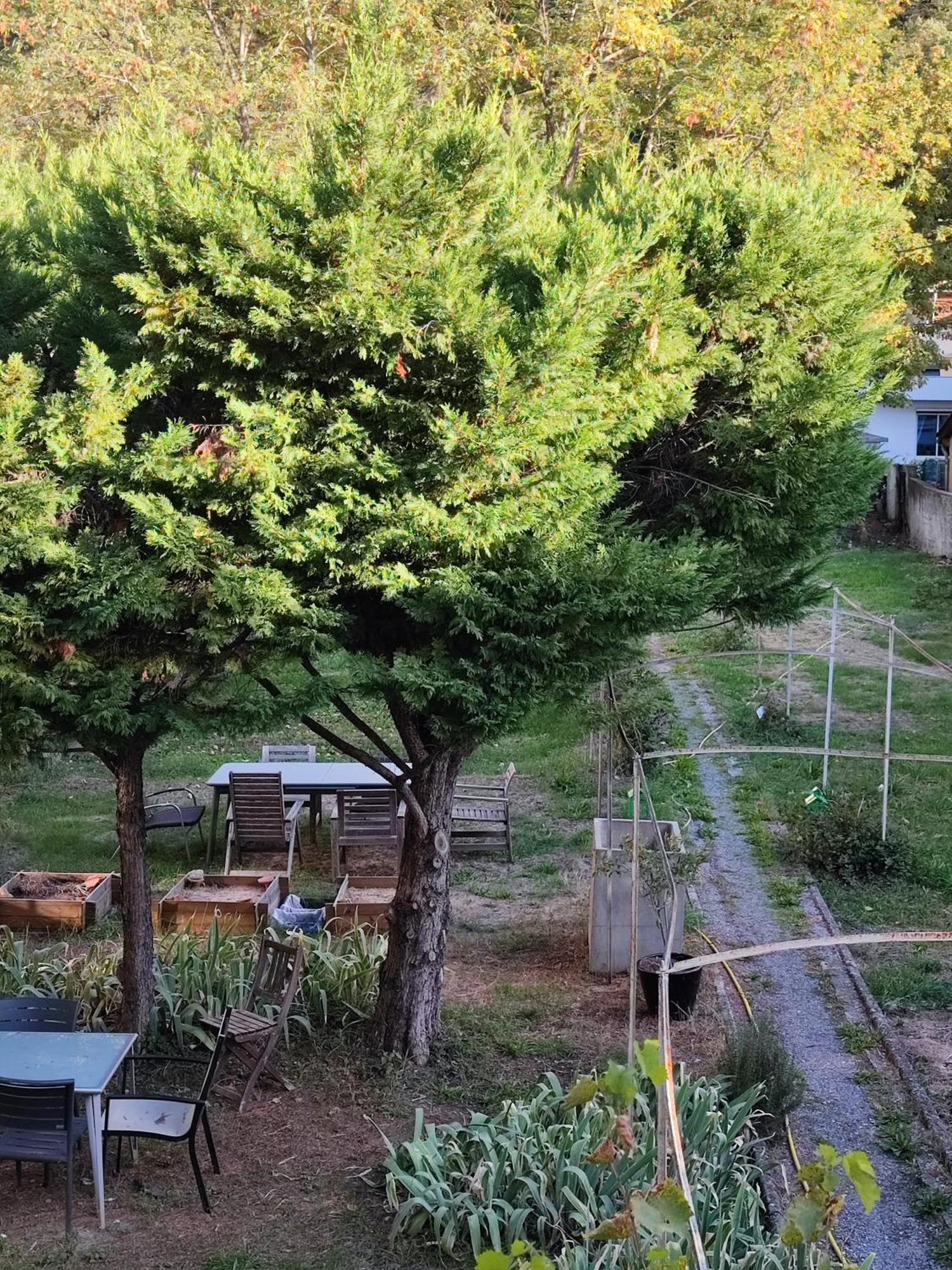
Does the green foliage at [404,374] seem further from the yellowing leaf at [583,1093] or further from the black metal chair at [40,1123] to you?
the yellowing leaf at [583,1093]

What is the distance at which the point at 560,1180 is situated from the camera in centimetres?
639

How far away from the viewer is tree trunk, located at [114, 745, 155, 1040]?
8188 millimetres

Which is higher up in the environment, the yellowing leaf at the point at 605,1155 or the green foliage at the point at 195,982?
the yellowing leaf at the point at 605,1155

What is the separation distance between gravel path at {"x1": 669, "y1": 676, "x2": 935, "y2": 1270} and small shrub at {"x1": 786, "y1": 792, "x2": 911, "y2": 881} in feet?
1.82

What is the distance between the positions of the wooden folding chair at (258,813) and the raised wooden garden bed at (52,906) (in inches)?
54.3

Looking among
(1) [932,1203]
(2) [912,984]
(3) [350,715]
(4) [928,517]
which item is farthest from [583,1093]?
(4) [928,517]

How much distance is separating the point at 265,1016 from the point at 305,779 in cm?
482

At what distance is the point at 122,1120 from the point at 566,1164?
7.74ft

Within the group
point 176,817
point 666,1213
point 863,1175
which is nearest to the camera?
point 863,1175

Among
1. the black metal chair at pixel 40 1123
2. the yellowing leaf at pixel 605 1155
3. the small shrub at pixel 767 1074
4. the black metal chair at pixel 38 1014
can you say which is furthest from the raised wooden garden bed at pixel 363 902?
the yellowing leaf at pixel 605 1155

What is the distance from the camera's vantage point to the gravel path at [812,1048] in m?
6.56

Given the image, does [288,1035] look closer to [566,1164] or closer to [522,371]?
[566,1164]

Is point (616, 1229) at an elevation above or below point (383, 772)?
below

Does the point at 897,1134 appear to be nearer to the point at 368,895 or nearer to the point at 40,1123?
the point at 40,1123
